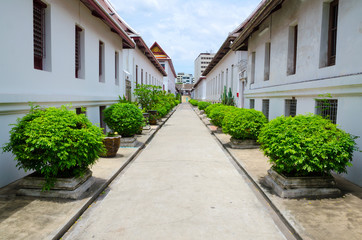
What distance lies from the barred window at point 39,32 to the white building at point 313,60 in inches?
272

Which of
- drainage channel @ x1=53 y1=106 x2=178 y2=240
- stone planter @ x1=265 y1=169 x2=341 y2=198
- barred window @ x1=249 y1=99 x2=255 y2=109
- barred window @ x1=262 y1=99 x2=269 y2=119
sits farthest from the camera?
barred window @ x1=249 y1=99 x2=255 y2=109

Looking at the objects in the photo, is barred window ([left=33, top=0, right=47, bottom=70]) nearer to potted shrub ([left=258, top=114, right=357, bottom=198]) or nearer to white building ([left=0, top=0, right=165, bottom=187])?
white building ([left=0, top=0, right=165, bottom=187])

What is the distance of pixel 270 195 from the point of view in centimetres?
514

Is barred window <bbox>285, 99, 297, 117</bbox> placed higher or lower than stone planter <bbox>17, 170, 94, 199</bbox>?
higher

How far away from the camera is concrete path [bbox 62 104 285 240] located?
12.6ft

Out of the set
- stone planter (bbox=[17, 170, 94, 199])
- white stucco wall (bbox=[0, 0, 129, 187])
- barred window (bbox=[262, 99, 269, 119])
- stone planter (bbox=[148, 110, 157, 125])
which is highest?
white stucco wall (bbox=[0, 0, 129, 187])

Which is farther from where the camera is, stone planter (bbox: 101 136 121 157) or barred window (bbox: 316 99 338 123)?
stone planter (bbox: 101 136 121 157)

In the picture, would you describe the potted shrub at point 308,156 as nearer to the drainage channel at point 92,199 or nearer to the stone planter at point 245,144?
the drainage channel at point 92,199

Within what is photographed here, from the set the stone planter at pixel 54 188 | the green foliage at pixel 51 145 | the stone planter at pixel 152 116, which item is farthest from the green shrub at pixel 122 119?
the stone planter at pixel 152 116

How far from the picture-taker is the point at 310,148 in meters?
4.85

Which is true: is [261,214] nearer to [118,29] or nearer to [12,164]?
[12,164]

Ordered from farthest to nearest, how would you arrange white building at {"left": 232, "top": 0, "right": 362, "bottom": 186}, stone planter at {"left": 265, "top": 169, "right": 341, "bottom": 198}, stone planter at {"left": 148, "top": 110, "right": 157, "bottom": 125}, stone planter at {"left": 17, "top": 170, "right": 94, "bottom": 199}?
stone planter at {"left": 148, "top": 110, "right": 157, "bottom": 125} < white building at {"left": 232, "top": 0, "right": 362, "bottom": 186} < stone planter at {"left": 265, "top": 169, "right": 341, "bottom": 198} < stone planter at {"left": 17, "top": 170, "right": 94, "bottom": 199}

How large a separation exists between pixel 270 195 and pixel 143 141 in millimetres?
7184

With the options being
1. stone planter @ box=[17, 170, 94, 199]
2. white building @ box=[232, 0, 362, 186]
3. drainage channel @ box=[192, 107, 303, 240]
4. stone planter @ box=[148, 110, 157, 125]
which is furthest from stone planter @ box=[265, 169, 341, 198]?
stone planter @ box=[148, 110, 157, 125]
